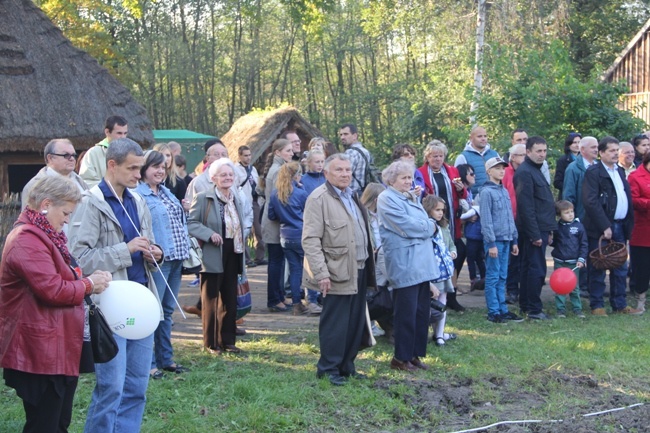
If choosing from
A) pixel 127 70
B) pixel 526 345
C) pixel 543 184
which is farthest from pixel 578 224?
pixel 127 70

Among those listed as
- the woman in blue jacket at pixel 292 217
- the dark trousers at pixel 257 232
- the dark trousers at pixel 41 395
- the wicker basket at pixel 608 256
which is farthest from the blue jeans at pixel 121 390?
the dark trousers at pixel 257 232

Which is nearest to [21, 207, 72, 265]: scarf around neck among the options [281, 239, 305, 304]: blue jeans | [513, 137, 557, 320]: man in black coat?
[281, 239, 305, 304]: blue jeans

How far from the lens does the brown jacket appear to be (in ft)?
22.3

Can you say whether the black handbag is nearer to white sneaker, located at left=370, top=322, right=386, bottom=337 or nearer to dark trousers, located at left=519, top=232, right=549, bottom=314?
white sneaker, located at left=370, top=322, right=386, bottom=337

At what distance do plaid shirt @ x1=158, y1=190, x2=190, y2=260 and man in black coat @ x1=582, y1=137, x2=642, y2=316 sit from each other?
5.48 metres

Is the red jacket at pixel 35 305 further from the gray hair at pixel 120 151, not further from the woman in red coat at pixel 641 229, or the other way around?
the woman in red coat at pixel 641 229

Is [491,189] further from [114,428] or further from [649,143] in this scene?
[114,428]

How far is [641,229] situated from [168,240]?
267 inches

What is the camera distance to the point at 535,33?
27.4 metres

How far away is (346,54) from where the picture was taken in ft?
130

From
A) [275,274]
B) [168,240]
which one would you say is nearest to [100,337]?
[168,240]

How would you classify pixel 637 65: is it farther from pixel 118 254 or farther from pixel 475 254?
pixel 118 254

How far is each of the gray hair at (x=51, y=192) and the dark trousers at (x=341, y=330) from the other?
3.03 metres

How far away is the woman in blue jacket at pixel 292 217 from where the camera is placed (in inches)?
389
